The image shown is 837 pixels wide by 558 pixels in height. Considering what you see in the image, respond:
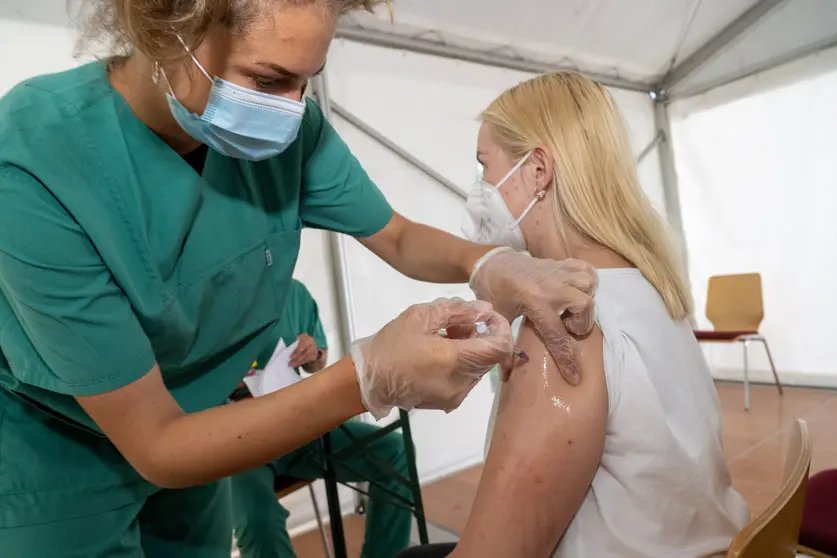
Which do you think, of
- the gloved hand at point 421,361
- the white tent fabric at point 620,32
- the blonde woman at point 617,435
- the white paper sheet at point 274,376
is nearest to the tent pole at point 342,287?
the white tent fabric at point 620,32

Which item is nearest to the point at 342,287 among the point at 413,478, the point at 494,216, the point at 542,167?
the point at 413,478

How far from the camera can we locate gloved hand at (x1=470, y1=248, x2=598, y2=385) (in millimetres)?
872

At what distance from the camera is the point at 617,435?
34.4 inches

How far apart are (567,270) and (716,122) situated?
14.4ft

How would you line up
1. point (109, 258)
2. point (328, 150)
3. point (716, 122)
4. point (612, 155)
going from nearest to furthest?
point (109, 258) → point (612, 155) → point (328, 150) → point (716, 122)

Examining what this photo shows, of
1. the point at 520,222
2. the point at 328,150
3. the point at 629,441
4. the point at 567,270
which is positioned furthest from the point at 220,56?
the point at 629,441

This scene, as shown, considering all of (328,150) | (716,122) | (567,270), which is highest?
(716,122)

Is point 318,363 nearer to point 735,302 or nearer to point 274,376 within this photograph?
point 274,376

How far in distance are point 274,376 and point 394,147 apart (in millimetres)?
1716

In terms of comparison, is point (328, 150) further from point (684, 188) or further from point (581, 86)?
point (684, 188)

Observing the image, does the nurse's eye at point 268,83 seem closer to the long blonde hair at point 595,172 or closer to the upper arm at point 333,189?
the upper arm at point 333,189

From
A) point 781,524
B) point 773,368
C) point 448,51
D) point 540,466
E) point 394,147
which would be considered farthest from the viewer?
point 773,368

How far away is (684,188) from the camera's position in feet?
15.7

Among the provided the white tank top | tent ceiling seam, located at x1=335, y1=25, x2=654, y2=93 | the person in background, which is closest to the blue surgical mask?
the white tank top
